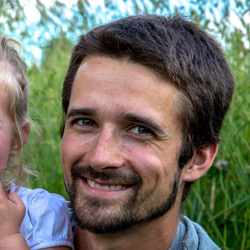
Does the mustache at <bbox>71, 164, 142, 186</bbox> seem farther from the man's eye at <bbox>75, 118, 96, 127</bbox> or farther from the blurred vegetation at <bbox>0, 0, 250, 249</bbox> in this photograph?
the blurred vegetation at <bbox>0, 0, 250, 249</bbox>

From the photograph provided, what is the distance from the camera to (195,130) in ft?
8.95

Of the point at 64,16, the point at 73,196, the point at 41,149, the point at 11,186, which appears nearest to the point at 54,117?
the point at 41,149

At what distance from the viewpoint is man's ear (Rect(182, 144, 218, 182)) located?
2.75 m

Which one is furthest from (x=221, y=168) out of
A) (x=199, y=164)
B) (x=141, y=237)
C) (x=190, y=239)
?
(x=141, y=237)

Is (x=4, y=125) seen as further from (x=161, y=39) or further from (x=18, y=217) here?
(x=161, y=39)

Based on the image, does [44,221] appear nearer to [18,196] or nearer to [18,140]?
[18,196]

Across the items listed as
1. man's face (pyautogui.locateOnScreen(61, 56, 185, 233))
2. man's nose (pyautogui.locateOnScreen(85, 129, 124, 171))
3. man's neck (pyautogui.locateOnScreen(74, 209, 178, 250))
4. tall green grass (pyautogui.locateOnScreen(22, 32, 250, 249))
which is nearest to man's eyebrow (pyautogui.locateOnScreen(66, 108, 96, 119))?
man's face (pyautogui.locateOnScreen(61, 56, 185, 233))

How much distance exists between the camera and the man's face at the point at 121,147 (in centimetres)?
246

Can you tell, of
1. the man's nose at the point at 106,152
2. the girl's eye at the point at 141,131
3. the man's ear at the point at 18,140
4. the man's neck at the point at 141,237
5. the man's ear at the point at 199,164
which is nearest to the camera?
the man's nose at the point at 106,152

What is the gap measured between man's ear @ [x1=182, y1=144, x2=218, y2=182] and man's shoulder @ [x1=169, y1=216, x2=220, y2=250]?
25cm

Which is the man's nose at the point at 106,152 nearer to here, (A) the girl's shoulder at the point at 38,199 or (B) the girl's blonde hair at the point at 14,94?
(A) the girl's shoulder at the point at 38,199

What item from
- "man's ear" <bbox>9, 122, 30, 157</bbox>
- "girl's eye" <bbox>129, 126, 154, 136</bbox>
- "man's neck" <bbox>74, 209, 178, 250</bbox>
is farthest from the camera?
"man's ear" <bbox>9, 122, 30, 157</bbox>

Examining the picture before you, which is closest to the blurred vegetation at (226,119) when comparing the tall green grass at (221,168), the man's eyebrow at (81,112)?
the tall green grass at (221,168)

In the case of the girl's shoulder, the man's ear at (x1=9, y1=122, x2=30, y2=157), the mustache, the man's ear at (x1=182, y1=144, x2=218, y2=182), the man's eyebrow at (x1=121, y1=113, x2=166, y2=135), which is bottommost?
the girl's shoulder
